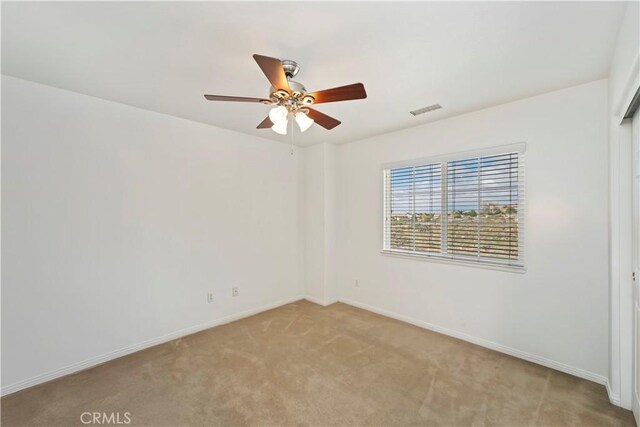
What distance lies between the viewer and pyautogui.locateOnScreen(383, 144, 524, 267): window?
9.32ft

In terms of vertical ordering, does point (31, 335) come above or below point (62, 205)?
below

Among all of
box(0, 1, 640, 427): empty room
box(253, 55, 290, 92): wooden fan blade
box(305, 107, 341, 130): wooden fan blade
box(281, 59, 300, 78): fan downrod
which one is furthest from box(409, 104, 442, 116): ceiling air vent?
box(253, 55, 290, 92): wooden fan blade

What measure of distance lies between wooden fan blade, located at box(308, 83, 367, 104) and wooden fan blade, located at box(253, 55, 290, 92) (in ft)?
0.70

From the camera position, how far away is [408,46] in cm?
185

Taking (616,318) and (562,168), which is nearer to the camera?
(616,318)

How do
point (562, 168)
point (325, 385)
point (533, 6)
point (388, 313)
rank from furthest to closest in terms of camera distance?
point (388, 313), point (562, 168), point (325, 385), point (533, 6)

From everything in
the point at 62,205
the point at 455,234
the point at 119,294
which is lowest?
the point at 119,294

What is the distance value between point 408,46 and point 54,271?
339 cm

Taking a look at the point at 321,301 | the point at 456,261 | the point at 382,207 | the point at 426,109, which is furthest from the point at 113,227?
the point at 456,261

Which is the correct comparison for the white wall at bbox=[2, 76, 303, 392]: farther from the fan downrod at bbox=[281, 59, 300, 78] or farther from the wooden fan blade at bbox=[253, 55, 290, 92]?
the wooden fan blade at bbox=[253, 55, 290, 92]

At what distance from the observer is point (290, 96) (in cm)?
190

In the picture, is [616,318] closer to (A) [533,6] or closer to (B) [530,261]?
(B) [530,261]

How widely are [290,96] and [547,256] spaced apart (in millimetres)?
2667

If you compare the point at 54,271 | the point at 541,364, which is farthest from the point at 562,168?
the point at 54,271
